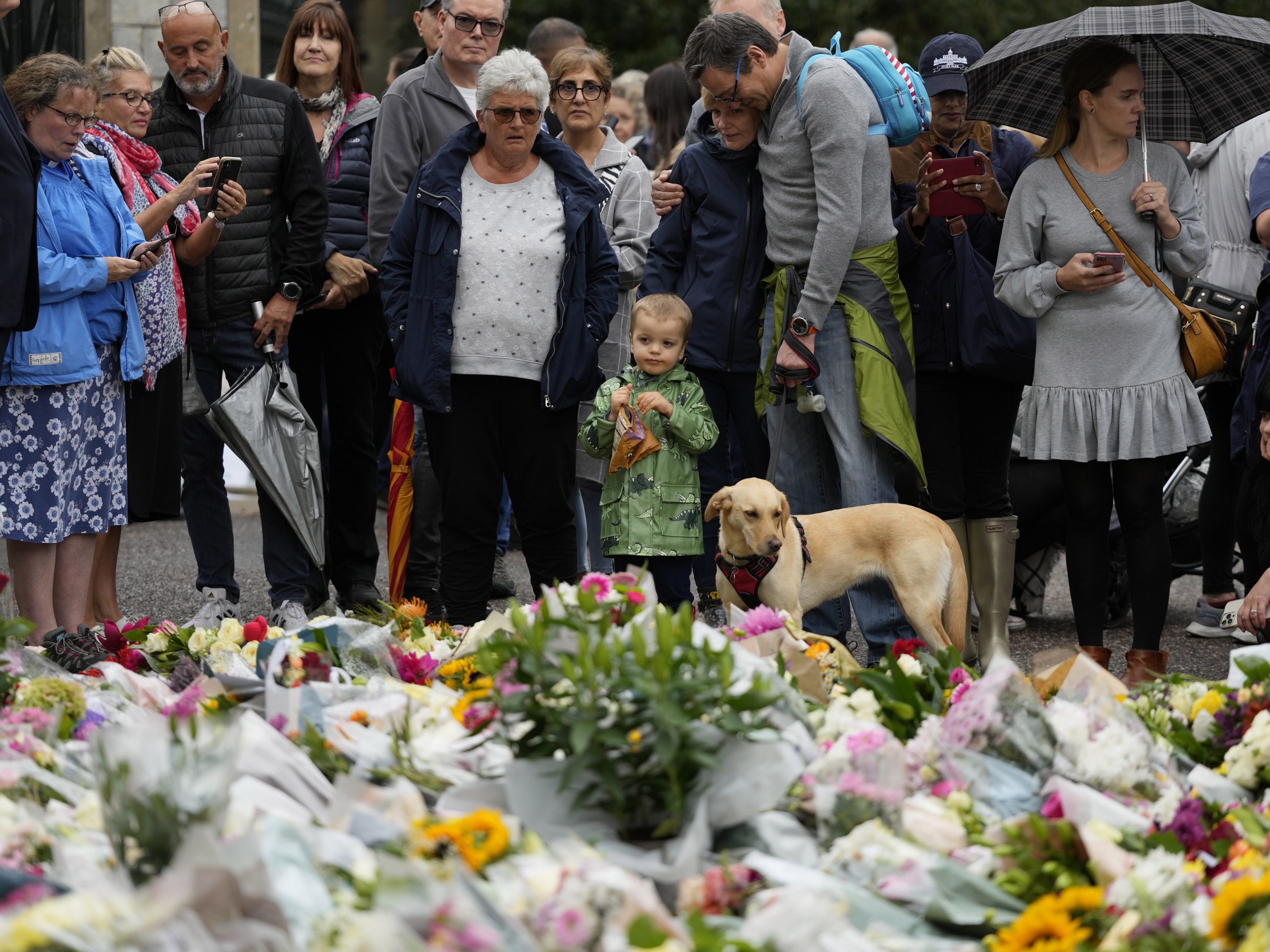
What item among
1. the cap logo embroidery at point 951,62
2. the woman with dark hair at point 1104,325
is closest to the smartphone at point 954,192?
the woman with dark hair at point 1104,325

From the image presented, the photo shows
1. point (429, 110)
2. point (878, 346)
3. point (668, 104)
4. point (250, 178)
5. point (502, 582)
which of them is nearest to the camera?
point (878, 346)

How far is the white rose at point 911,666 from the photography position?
3.05 m

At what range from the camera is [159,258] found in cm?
530

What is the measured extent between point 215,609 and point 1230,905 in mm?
4376

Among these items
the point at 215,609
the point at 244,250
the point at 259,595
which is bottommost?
the point at 259,595

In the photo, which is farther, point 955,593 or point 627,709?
point 955,593

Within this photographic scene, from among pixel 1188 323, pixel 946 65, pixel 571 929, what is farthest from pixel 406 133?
pixel 571 929

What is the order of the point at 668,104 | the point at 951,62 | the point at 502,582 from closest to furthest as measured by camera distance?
the point at 951,62 < the point at 502,582 < the point at 668,104

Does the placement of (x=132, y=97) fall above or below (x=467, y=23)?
below

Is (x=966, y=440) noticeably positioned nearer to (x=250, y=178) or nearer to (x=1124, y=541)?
(x=1124, y=541)

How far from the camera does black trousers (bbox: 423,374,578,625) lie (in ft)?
17.5

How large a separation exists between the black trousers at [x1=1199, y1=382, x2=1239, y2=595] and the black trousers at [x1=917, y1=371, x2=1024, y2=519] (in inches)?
49.8

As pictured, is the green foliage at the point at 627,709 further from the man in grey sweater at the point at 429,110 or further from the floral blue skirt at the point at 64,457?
the man in grey sweater at the point at 429,110

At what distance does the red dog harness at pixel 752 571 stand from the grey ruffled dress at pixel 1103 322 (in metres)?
0.85
